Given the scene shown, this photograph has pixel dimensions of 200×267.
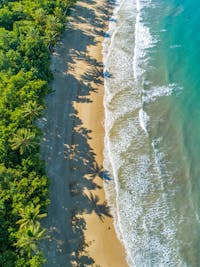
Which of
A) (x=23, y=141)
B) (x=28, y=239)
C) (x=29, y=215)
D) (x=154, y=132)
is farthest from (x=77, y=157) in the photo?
(x=28, y=239)

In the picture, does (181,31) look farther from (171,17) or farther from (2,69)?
(2,69)

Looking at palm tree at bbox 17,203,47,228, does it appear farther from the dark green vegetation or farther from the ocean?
the ocean

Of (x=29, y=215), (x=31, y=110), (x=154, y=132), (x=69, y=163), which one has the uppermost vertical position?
(x=31, y=110)

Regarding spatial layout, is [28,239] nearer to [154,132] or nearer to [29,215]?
[29,215]

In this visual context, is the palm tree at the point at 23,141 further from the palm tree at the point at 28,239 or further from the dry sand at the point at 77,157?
the palm tree at the point at 28,239

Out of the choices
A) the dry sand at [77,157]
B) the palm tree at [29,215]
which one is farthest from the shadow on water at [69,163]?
the palm tree at [29,215]
